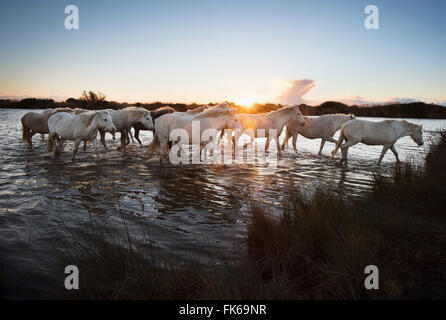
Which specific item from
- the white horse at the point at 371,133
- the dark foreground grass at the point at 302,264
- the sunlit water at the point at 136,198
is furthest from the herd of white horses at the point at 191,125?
the dark foreground grass at the point at 302,264

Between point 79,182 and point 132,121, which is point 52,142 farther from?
point 79,182

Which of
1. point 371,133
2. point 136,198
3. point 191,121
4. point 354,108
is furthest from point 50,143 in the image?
point 354,108

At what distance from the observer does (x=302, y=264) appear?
321 centimetres

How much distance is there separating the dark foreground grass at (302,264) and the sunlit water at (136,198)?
60 cm

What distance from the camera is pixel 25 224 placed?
4.97 m

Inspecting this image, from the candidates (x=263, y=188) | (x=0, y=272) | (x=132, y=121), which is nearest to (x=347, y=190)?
(x=263, y=188)

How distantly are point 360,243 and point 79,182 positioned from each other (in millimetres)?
7385

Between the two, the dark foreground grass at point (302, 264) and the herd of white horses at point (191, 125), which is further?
the herd of white horses at point (191, 125)

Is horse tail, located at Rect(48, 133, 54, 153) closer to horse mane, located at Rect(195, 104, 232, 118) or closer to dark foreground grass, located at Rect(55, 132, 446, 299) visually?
horse mane, located at Rect(195, 104, 232, 118)

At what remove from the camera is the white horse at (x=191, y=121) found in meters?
10.6

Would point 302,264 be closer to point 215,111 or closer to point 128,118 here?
point 215,111

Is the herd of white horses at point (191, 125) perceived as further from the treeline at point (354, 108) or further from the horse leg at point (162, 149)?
the treeline at point (354, 108)

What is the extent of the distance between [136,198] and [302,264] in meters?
4.64
